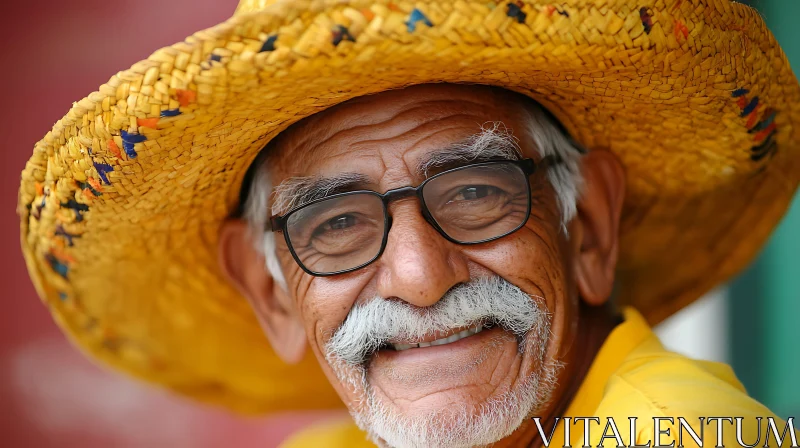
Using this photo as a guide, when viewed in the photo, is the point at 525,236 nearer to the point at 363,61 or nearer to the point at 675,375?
the point at 675,375

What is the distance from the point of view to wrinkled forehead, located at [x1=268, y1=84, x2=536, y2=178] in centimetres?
206

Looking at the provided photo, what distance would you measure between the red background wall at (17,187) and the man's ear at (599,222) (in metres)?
2.26

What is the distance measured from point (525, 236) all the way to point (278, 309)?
921 mm

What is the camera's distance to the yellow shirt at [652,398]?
159 cm

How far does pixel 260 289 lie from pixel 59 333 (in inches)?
70.2

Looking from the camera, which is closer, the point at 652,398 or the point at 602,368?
the point at 652,398

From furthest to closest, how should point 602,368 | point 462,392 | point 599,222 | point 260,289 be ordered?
point 260,289
point 599,222
point 602,368
point 462,392

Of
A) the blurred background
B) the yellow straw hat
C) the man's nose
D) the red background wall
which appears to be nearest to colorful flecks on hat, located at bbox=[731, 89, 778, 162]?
the yellow straw hat

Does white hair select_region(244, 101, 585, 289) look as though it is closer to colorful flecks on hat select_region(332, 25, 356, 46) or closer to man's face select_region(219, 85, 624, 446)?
man's face select_region(219, 85, 624, 446)

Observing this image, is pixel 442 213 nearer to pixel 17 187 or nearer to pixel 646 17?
pixel 646 17

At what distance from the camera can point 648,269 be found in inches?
110

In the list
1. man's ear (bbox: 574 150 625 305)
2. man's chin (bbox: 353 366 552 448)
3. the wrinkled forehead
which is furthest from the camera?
man's ear (bbox: 574 150 625 305)

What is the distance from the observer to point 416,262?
A: 1.96 meters

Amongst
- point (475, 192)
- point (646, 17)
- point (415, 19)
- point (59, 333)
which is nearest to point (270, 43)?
point (415, 19)
